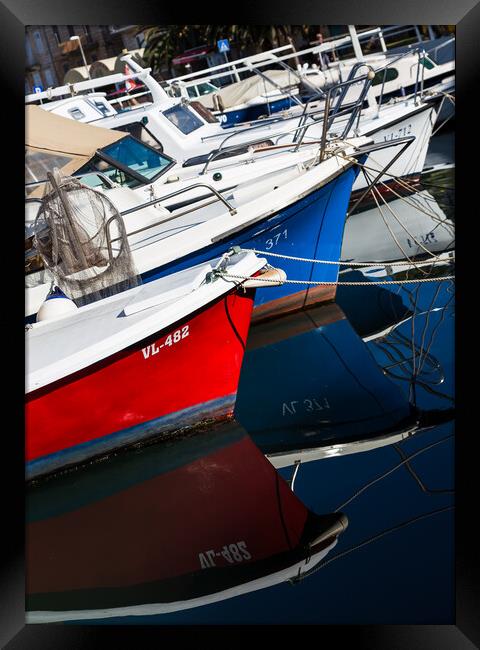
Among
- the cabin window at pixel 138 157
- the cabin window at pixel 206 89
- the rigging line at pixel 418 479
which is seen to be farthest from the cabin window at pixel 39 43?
the rigging line at pixel 418 479

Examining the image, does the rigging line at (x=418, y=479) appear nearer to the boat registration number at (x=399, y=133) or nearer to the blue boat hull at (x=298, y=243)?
the blue boat hull at (x=298, y=243)

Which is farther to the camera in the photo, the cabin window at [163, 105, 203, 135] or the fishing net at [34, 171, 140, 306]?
the cabin window at [163, 105, 203, 135]

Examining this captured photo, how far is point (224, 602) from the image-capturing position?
A: 145 inches

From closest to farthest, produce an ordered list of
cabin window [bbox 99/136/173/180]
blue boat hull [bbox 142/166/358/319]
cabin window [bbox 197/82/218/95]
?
blue boat hull [bbox 142/166/358/319], cabin window [bbox 99/136/173/180], cabin window [bbox 197/82/218/95]

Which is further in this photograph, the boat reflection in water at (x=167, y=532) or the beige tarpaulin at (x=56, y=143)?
the beige tarpaulin at (x=56, y=143)

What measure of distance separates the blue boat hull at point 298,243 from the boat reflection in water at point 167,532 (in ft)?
5.57

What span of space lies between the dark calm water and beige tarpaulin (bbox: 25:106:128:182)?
2391mm

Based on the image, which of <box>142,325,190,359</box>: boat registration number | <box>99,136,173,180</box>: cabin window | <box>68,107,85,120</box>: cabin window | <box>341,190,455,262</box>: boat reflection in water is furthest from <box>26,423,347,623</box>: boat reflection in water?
<box>68,107,85,120</box>: cabin window

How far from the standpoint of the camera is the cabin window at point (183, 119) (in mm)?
10320

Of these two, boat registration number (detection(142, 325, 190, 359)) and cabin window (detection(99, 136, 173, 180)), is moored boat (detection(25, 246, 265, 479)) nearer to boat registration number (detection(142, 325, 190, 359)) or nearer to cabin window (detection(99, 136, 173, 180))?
boat registration number (detection(142, 325, 190, 359))

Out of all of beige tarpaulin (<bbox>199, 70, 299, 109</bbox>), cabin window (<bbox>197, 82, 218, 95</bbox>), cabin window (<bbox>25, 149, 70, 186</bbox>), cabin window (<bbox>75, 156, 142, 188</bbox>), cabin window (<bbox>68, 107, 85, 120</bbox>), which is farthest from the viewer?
cabin window (<bbox>197, 82, 218, 95</bbox>)

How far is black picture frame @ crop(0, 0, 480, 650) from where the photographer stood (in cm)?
329
